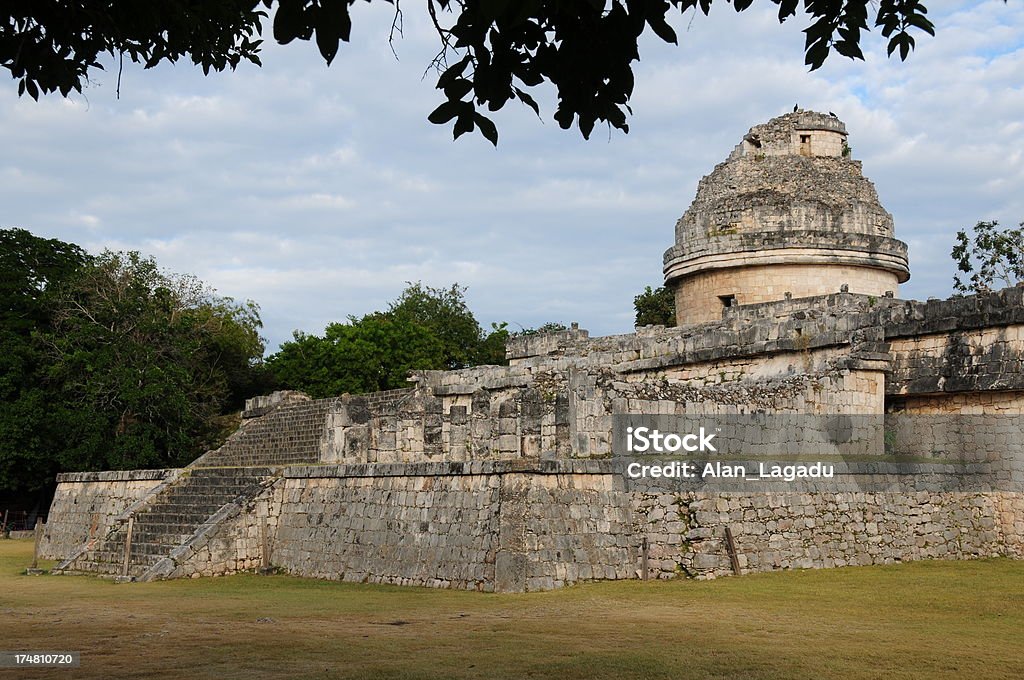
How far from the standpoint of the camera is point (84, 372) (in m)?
29.8

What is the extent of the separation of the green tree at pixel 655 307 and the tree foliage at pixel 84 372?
1850 cm

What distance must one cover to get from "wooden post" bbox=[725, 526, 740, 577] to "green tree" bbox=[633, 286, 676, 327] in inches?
1186

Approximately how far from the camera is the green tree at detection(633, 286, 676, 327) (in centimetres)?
4406

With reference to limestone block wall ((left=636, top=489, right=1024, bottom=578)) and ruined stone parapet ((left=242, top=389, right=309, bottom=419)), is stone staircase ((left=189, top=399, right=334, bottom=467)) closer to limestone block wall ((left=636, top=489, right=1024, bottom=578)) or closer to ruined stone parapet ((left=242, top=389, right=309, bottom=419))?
ruined stone parapet ((left=242, top=389, right=309, bottom=419))

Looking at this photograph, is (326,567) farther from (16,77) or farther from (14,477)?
(14,477)

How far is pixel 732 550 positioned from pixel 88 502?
46.9 ft

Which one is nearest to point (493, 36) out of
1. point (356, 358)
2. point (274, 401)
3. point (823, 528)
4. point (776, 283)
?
point (823, 528)

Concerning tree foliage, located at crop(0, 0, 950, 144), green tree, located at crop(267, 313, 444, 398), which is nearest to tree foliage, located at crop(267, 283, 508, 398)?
green tree, located at crop(267, 313, 444, 398)

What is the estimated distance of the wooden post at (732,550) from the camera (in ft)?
43.2

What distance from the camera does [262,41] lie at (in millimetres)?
9625

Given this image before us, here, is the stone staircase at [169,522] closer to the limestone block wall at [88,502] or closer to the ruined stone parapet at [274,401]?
the limestone block wall at [88,502]

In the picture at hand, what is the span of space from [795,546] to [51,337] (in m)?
23.3

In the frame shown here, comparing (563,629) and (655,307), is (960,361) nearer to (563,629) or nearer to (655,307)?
(563,629)

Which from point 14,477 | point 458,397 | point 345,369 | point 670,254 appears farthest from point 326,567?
point 345,369
